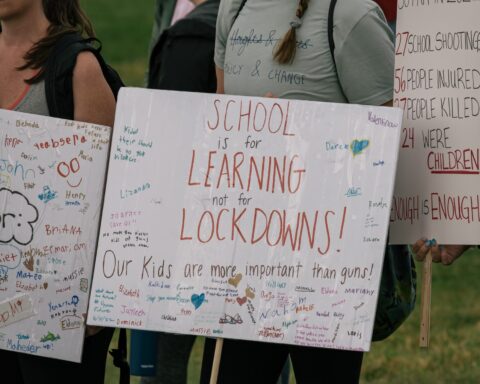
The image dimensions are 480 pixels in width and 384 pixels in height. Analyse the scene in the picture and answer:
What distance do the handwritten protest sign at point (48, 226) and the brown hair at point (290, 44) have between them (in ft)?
1.96

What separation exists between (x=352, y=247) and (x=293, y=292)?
230 millimetres

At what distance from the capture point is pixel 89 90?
5379 mm

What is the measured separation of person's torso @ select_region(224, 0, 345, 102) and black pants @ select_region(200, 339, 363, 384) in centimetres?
80

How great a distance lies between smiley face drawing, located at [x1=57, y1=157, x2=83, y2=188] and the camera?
5.32 m

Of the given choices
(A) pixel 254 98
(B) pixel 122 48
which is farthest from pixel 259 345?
(B) pixel 122 48

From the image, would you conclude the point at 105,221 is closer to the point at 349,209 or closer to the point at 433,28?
the point at 349,209

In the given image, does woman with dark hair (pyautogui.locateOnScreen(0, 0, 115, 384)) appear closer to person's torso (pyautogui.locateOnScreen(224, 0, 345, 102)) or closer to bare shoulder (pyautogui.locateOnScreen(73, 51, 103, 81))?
bare shoulder (pyautogui.locateOnScreen(73, 51, 103, 81))

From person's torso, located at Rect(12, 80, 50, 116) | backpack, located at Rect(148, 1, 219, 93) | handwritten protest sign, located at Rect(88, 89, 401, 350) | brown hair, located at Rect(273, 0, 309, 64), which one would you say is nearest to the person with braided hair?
brown hair, located at Rect(273, 0, 309, 64)

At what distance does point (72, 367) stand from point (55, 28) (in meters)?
1.12

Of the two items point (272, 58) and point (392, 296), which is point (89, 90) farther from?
point (392, 296)

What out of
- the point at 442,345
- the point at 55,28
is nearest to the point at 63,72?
the point at 55,28

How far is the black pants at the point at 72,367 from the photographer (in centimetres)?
543

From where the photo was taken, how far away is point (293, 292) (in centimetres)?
507

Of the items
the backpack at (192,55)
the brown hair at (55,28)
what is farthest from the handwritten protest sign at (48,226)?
the backpack at (192,55)
